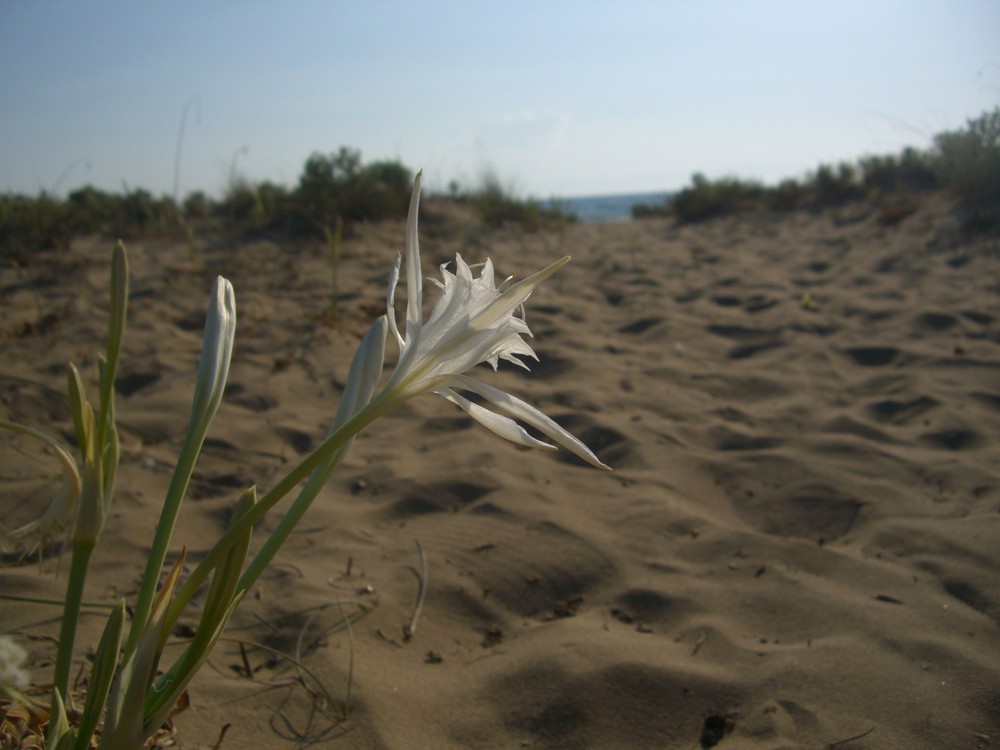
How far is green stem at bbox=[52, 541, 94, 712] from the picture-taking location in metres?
0.86

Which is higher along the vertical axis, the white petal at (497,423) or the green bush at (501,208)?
the green bush at (501,208)

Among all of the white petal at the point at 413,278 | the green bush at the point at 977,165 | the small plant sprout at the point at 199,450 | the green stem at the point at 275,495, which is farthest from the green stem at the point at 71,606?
the green bush at the point at 977,165

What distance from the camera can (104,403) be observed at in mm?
884

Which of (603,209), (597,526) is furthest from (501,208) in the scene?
(603,209)

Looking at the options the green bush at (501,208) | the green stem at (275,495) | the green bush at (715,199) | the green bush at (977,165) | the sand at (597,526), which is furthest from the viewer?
the green bush at (715,199)

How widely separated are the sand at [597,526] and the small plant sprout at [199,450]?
1.73ft

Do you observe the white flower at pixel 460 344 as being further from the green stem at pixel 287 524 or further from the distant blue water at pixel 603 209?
the distant blue water at pixel 603 209

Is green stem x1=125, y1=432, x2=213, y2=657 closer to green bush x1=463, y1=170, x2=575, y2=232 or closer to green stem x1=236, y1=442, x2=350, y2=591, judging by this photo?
green stem x1=236, y1=442, x2=350, y2=591

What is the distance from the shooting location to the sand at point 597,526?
4.76ft

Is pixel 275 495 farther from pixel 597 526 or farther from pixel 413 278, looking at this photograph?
pixel 597 526

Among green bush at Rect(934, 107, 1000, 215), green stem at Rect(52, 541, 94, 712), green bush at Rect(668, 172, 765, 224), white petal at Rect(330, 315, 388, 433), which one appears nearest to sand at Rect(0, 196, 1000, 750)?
green stem at Rect(52, 541, 94, 712)

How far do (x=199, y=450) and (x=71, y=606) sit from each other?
23 centimetres

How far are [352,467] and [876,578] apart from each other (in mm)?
1621

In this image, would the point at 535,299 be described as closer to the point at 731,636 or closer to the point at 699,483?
the point at 699,483
